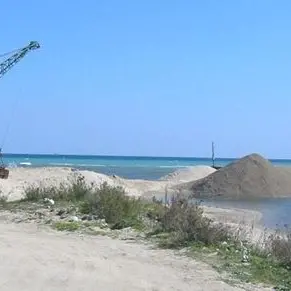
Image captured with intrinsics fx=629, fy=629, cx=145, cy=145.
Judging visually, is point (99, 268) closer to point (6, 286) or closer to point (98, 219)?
point (6, 286)

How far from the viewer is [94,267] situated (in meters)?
9.21

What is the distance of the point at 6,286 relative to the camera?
7.80m

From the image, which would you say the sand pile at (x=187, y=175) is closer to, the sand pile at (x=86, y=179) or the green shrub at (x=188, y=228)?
the sand pile at (x=86, y=179)

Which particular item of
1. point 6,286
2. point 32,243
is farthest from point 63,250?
point 6,286

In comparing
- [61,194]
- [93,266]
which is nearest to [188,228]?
Result: [93,266]

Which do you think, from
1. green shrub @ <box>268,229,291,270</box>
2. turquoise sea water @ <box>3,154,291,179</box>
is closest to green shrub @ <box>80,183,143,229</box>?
green shrub @ <box>268,229,291,270</box>

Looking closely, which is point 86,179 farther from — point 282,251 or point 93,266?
point 93,266

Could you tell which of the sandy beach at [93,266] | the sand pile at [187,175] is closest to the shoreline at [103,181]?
the sand pile at [187,175]

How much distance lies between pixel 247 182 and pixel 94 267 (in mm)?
39951

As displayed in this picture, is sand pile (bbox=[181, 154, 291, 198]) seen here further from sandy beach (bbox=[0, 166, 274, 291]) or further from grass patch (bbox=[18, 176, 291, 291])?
sandy beach (bbox=[0, 166, 274, 291])

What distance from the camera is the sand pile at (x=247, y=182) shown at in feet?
153

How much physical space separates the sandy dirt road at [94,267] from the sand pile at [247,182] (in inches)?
1357

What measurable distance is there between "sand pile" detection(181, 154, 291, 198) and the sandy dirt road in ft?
113

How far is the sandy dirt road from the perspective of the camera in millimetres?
8164
